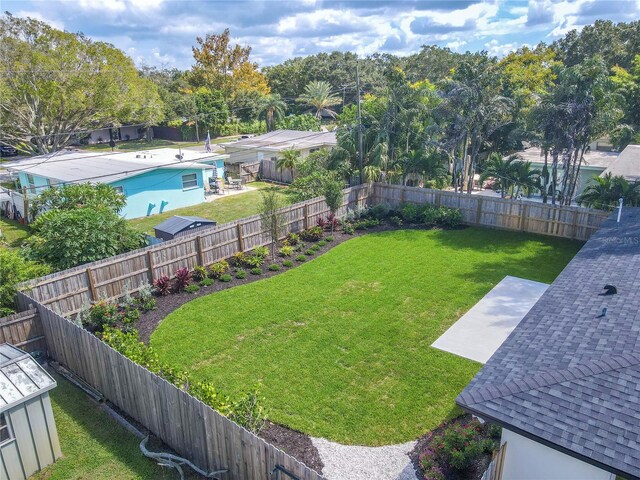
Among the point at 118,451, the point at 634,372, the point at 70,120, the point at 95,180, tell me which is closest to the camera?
the point at 634,372

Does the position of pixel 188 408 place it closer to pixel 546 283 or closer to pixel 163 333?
pixel 163 333

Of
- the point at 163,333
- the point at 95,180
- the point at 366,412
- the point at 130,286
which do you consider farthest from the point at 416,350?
the point at 95,180

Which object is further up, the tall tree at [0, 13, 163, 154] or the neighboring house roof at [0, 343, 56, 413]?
the tall tree at [0, 13, 163, 154]

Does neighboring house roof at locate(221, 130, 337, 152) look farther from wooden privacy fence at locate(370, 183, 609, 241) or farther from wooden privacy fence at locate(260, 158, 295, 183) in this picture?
wooden privacy fence at locate(370, 183, 609, 241)

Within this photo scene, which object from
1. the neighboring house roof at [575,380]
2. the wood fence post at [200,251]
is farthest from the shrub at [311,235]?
the neighboring house roof at [575,380]

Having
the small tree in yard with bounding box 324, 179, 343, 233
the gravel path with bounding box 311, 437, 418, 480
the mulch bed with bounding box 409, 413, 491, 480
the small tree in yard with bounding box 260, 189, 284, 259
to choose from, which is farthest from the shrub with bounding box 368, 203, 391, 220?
the gravel path with bounding box 311, 437, 418, 480
